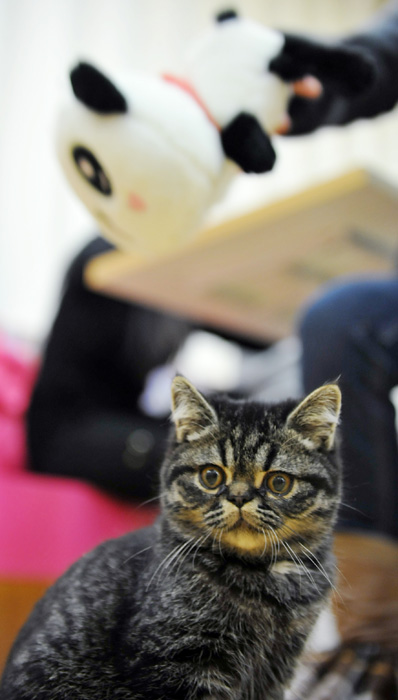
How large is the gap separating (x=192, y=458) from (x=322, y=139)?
122 inches

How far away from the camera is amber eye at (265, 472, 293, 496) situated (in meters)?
0.62

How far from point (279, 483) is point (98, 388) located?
104 centimetres

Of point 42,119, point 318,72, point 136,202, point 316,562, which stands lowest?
point 316,562

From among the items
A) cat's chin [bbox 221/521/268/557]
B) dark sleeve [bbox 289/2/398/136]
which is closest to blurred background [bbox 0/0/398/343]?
dark sleeve [bbox 289/2/398/136]

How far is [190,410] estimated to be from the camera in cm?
69

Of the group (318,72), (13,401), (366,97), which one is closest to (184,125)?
(318,72)

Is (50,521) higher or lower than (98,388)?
lower

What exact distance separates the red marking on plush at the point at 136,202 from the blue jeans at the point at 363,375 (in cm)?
35

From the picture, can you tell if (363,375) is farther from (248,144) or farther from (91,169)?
(91,169)

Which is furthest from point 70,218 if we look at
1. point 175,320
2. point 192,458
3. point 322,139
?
point 192,458

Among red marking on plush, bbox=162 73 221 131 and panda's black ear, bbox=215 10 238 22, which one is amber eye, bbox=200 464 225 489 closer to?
red marking on plush, bbox=162 73 221 131

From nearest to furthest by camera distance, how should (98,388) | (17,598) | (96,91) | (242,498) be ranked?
(242,498), (96,91), (17,598), (98,388)

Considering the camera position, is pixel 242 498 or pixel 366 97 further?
pixel 366 97

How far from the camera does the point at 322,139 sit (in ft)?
11.1
